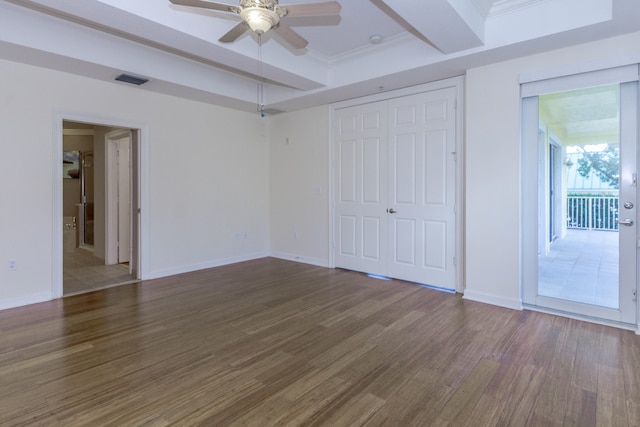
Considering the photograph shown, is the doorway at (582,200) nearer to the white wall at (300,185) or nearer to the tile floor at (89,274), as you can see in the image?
the white wall at (300,185)

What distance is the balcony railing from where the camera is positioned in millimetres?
3346

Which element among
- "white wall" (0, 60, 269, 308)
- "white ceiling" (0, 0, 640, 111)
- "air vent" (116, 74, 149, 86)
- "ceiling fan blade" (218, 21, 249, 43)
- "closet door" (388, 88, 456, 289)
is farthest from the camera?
"closet door" (388, 88, 456, 289)

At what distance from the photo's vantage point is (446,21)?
9.87 feet

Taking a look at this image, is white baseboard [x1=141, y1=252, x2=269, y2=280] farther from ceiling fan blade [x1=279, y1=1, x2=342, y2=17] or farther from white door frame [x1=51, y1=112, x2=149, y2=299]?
ceiling fan blade [x1=279, y1=1, x2=342, y2=17]

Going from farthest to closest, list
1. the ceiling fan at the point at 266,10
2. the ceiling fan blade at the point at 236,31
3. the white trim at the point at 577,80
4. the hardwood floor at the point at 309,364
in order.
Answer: the white trim at the point at 577,80 < the ceiling fan blade at the point at 236,31 < the ceiling fan at the point at 266,10 < the hardwood floor at the point at 309,364

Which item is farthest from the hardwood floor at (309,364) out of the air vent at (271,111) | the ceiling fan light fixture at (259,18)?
the air vent at (271,111)

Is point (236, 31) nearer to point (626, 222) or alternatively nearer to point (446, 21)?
point (446, 21)

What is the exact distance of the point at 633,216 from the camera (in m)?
3.20

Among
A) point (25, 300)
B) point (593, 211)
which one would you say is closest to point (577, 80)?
point (593, 211)

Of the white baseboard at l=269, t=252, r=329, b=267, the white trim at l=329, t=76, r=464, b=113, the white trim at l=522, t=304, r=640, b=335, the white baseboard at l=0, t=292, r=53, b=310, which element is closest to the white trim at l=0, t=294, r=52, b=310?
the white baseboard at l=0, t=292, r=53, b=310

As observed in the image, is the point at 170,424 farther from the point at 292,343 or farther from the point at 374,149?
the point at 374,149

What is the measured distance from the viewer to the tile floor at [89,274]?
4648 millimetres

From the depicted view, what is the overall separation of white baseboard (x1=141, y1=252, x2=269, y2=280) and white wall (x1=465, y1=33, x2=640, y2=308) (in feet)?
12.3

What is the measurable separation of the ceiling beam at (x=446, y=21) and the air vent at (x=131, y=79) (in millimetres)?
3183
